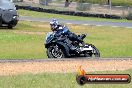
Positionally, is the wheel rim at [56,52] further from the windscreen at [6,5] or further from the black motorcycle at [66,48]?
the windscreen at [6,5]

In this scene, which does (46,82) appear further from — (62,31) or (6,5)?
(6,5)

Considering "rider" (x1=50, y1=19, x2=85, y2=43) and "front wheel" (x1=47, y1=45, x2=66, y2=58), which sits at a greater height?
"rider" (x1=50, y1=19, x2=85, y2=43)

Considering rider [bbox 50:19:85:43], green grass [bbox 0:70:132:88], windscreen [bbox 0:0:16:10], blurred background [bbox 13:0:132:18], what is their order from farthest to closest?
blurred background [bbox 13:0:132:18] → windscreen [bbox 0:0:16:10] → rider [bbox 50:19:85:43] → green grass [bbox 0:70:132:88]

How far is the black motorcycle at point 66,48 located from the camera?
14953mm

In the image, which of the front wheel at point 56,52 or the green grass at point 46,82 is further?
the front wheel at point 56,52

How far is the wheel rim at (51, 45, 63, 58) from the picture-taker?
1503 centimetres

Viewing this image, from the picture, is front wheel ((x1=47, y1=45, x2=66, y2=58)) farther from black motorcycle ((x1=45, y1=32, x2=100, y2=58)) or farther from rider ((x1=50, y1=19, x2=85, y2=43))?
rider ((x1=50, y1=19, x2=85, y2=43))

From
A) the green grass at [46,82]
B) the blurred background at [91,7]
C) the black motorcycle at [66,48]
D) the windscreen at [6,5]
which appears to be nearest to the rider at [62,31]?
the black motorcycle at [66,48]

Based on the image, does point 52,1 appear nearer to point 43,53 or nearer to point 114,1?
point 114,1

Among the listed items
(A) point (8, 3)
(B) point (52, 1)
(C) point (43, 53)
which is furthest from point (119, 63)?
(B) point (52, 1)

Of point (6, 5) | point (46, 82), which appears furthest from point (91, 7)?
point (46, 82)

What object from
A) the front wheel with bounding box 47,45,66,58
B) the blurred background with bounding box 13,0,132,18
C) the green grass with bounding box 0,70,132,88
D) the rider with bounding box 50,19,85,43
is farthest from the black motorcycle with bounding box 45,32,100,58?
the blurred background with bounding box 13,0,132,18

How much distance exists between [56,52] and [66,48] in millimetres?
455

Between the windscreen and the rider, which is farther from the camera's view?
the windscreen
